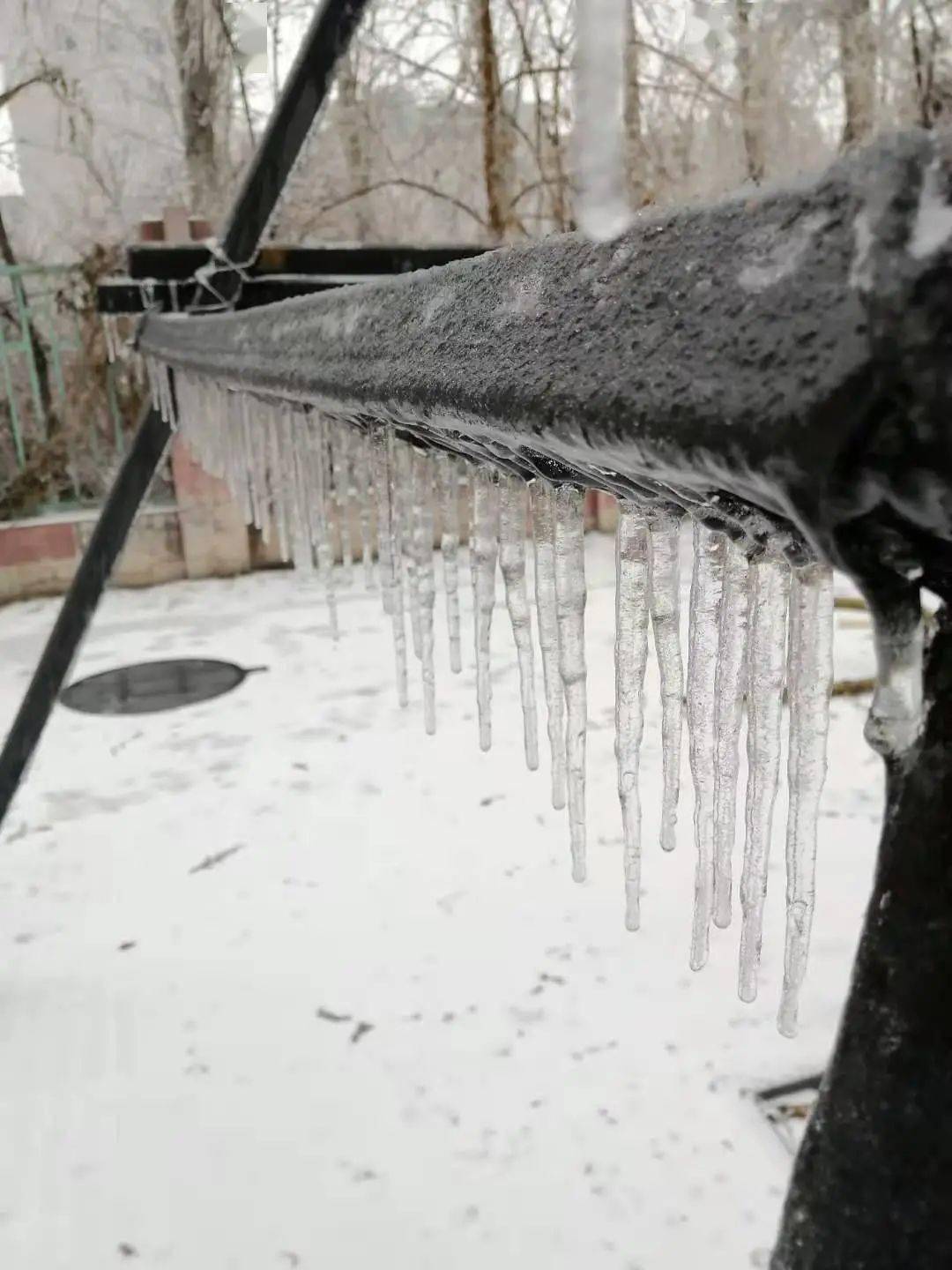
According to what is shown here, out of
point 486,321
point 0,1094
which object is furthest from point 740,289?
point 0,1094

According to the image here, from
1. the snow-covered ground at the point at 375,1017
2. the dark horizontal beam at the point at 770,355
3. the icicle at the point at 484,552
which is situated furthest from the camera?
the snow-covered ground at the point at 375,1017

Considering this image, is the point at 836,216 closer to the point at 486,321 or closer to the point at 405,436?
the point at 486,321

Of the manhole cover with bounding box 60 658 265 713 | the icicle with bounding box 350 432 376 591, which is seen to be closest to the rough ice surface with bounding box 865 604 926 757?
the icicle with bounding box 350 432 376 591

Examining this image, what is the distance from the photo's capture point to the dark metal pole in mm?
1563

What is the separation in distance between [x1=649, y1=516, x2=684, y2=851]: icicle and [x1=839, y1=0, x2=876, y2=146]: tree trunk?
6.81m

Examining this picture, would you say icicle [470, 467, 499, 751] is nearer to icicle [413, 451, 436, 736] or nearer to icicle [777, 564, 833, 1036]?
icicle [413, 451, 436, 736]

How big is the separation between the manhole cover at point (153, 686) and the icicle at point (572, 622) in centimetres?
360

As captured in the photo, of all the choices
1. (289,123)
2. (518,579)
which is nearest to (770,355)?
(518,579)

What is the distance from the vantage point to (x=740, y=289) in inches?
9.1

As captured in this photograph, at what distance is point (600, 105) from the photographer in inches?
8.9

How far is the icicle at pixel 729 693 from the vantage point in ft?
1.28

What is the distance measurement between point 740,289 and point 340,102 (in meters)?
7.44

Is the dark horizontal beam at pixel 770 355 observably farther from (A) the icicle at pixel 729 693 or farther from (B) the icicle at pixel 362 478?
(B) the icicle at pixel 362 478

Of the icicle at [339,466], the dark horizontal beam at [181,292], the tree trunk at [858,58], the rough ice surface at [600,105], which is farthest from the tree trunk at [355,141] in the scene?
the rough ice surface at [600,105]
